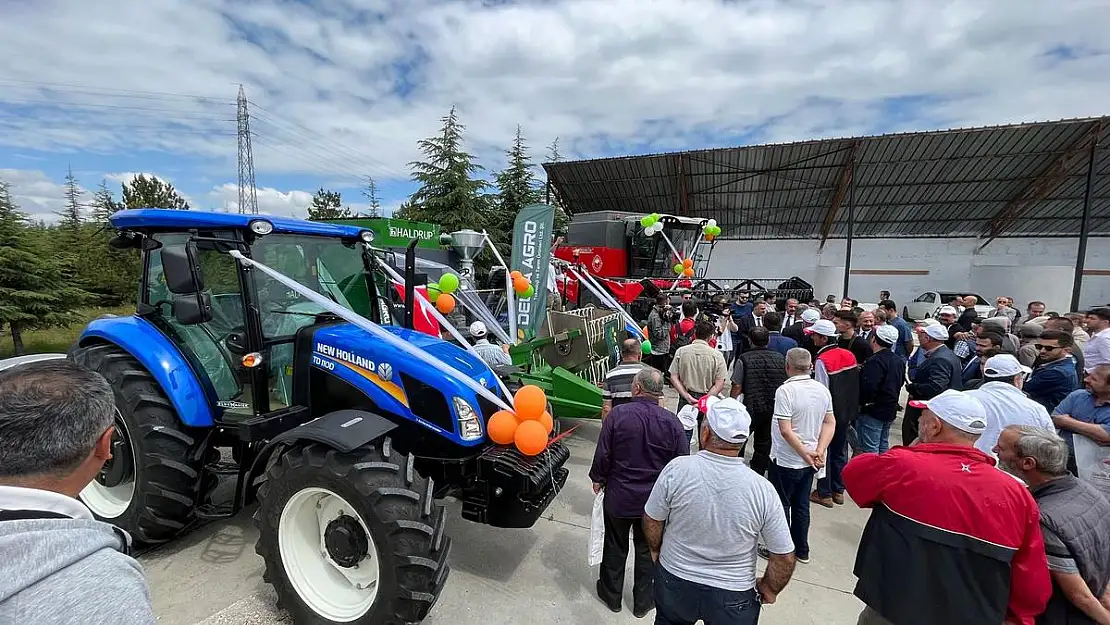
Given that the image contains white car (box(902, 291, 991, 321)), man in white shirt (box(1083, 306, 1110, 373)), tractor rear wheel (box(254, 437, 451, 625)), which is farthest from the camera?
white car (box(902, 291, 991, 321))

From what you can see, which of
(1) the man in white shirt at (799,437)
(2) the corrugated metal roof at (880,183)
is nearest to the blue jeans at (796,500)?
(1) the man in white shirt at (799,437)

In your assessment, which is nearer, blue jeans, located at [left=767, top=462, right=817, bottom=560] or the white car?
blue jeans, located at [left=767, top=462, right=817, bottom=560]

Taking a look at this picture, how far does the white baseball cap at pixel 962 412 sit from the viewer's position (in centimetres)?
183

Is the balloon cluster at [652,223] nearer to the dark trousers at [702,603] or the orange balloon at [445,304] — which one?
the orange balloon at [445,304]

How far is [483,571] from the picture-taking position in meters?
3.21

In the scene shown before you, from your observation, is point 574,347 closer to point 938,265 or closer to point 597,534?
point 597,534

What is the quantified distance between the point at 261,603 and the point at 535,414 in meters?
2.00

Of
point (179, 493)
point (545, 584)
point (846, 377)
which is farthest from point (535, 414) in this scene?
point (846, 377)

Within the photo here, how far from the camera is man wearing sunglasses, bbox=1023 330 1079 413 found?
356 centimetres

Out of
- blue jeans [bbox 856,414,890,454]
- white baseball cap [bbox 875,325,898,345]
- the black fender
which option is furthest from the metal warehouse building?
the black fender

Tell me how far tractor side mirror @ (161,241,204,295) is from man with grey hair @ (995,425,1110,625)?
158 inches

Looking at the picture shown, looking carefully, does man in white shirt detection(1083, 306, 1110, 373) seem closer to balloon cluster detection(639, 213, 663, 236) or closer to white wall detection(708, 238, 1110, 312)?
balloon cluster detection(639, 213, 663, 236)

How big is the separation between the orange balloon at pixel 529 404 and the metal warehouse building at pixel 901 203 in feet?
66.7

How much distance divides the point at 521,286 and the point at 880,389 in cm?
392
